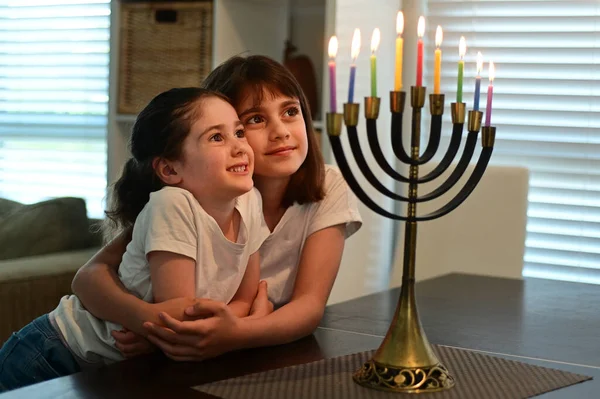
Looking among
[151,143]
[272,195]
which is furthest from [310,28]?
[151,143]

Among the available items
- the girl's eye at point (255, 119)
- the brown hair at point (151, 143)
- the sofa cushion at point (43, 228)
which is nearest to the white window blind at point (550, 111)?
the sofa cushion at point (43, 228)

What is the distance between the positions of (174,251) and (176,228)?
0.04 m

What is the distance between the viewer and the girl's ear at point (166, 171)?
144 centimetres

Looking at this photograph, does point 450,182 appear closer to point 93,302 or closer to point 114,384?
point 114,384

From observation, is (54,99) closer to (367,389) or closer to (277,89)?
(277,89)

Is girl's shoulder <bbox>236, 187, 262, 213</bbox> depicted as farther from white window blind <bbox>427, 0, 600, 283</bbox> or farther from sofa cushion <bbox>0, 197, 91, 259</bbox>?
white window blind <bbox>427, 0, 600, 283</bbox>

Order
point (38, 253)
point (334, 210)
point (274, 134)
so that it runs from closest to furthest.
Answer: point (274, 134)
point (334, 210)
point (38, 253)

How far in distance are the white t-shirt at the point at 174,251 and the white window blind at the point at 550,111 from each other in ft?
6.08

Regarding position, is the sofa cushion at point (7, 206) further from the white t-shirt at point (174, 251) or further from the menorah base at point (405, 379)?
the menorah base at point (405, 379)

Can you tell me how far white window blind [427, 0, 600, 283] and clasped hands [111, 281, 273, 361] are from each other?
210cm

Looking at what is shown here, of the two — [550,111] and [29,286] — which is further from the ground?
[550,111]

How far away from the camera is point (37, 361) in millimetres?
1521

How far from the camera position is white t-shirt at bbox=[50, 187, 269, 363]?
136 centimetres

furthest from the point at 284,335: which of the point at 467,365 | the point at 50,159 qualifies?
the point at 50,159
